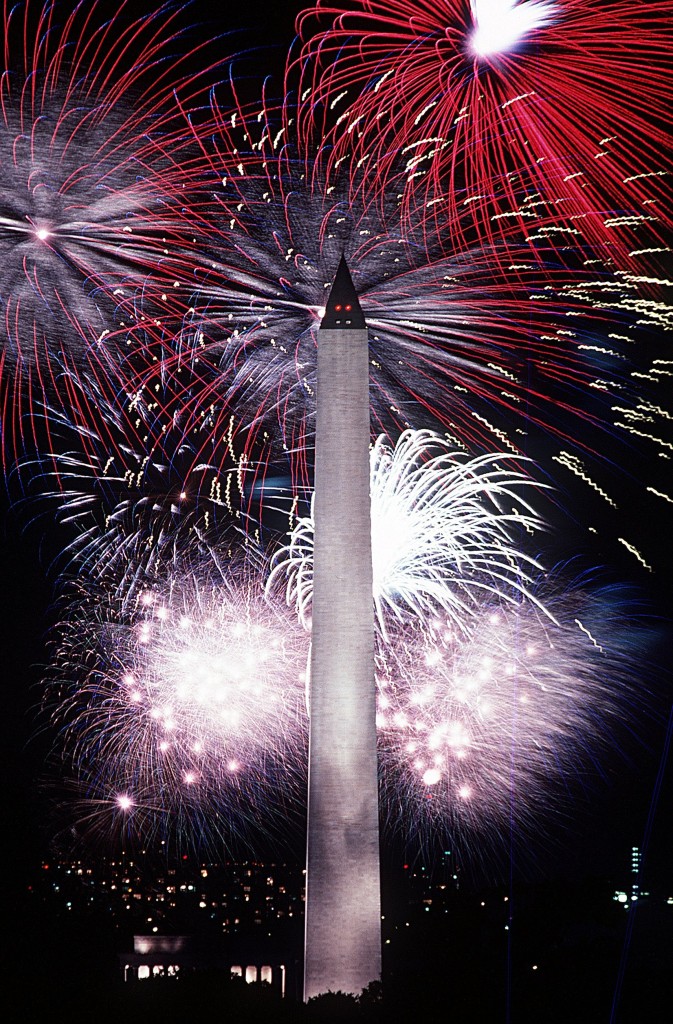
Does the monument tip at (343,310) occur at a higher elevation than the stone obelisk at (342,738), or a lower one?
higher

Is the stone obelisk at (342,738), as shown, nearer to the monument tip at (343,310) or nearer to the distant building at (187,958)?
the monument tip at (343,310)

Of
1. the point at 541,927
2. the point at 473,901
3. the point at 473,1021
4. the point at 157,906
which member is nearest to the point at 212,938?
the point at 157,906

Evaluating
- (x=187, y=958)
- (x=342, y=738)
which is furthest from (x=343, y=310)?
(x=187, y=958)

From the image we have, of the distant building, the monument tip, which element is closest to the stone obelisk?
the monument tip

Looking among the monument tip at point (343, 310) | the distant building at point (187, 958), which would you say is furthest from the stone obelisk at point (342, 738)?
the distant building at point (187, 958)

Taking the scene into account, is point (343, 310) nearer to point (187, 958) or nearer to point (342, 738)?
point (342, 738)

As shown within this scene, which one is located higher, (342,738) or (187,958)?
(187,958)

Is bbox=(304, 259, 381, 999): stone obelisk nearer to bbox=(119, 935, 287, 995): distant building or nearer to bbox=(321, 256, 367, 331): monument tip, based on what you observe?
bbox=(321, 256, 367, 331): monument tip

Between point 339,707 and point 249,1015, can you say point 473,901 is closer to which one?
point 339,707
